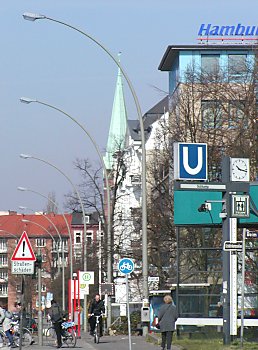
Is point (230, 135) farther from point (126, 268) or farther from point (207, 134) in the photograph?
point (126, 268)

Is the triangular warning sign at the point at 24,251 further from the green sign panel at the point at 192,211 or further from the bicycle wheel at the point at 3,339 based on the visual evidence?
the bicycle wheel at the point at 3,339

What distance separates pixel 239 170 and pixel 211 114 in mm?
23343

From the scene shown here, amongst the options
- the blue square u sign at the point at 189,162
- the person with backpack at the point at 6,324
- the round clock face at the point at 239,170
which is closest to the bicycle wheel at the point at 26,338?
the person with backpack at the point at 6,324

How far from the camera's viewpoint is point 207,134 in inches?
1831

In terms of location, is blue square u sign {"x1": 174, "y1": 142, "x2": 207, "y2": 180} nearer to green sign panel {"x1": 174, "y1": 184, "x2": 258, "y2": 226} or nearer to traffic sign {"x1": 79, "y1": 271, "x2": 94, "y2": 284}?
green sign panel {"x1": 174, "y1": 184, "x2": 258, "y2": 226}

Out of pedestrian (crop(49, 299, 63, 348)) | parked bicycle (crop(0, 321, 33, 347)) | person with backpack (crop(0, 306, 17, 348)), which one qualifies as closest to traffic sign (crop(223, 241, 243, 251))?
pedestrian (crop(49, 299, 63, 348))

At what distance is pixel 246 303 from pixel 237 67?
60.1 feet

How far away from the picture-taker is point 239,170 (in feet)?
81.3

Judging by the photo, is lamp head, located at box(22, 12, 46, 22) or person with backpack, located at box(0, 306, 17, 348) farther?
person with backpack, located at box(0, 306, 17, 348)

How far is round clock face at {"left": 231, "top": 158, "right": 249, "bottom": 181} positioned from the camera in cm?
2467

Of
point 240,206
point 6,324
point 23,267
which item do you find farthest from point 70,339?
point 240,206

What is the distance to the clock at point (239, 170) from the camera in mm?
24641

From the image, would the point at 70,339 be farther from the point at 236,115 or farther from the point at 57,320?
the point at 236,115

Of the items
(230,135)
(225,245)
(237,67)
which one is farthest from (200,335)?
(237,67)
